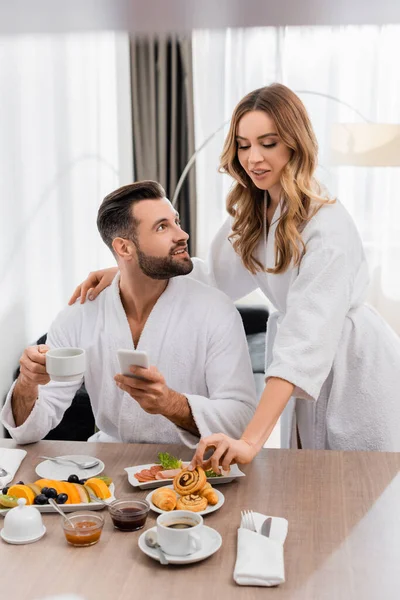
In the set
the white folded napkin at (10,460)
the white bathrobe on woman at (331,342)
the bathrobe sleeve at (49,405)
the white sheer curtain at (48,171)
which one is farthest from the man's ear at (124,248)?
the white sheer curtain at (48,171)

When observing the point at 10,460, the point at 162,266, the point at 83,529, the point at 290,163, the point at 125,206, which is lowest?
the point at 10,460

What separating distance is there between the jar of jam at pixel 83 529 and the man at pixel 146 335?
1.78 ft

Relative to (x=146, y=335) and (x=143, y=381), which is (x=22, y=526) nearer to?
(x=143, y=381)

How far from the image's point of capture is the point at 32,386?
1.78 meters

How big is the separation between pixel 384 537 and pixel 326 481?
266 mm

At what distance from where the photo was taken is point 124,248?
2.02 metres

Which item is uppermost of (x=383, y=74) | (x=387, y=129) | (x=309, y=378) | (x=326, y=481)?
(x=383, y=74)

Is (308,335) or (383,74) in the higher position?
(383,74)

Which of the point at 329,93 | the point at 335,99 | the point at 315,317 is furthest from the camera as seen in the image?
the point at 329,93

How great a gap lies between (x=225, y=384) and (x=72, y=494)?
1.83 feet

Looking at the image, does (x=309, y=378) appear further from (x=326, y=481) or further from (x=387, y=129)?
(x=387, y=129)

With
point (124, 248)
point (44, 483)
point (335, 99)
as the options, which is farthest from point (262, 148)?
point (335, 99)

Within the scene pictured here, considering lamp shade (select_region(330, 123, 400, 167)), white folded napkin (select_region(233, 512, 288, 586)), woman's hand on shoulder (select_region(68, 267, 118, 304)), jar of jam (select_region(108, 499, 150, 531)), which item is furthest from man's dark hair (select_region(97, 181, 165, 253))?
lamp shade (select_region(330, 123, 400, 167))

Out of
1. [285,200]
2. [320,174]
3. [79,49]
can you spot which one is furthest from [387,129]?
[285,200]
